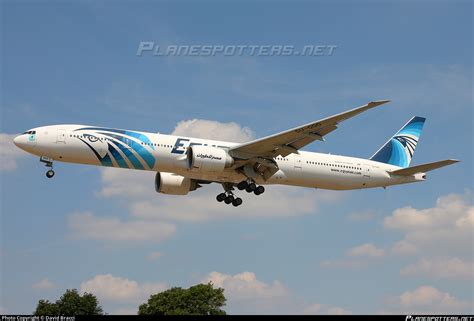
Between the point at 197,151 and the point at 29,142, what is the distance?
8.82 meters

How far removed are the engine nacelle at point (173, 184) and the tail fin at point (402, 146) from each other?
11712 millimetres

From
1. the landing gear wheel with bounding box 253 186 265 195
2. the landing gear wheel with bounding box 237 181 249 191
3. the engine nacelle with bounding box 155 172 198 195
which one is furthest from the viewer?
the engine nacelle with bounding box 155 172 198 195

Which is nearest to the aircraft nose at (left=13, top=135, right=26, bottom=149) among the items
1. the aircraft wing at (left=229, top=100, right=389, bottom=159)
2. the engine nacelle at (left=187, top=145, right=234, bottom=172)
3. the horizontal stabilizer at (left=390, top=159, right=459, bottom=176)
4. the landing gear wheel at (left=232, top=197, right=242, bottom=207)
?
the engine nacelle at (left=187, top=145, right=234, bottom=172)

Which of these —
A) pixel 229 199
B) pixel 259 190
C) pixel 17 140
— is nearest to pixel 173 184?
pixel 229 199

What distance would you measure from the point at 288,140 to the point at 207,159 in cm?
442

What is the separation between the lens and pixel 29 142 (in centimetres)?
3969

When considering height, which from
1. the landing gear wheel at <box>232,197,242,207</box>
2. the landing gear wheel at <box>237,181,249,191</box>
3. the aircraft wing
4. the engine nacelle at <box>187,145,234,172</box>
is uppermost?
the aircraft wing

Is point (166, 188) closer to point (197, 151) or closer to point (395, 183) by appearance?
point (197, 151)

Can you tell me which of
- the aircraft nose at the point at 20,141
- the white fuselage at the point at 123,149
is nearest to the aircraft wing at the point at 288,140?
the white fuselage at the point at 123,149

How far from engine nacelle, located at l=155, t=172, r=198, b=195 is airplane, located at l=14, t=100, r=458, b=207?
9cm

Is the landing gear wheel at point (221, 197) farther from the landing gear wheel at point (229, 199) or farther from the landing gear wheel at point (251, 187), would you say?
the landing gear wheel at point (251, 187)

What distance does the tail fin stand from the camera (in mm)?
47812

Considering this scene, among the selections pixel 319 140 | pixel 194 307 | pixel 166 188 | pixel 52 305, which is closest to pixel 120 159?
pixel 166 188

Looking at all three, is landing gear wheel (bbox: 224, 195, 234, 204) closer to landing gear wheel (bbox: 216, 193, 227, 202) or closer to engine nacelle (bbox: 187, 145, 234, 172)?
landing gear wheel (bbox: 216, 193, 227, 202)
